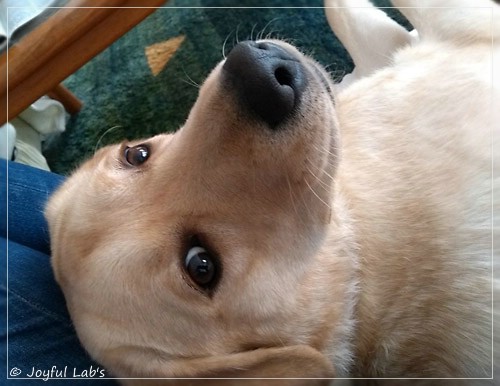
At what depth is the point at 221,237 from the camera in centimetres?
97

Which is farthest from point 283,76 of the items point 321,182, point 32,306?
point 32,306

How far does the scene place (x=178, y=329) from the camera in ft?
3.30

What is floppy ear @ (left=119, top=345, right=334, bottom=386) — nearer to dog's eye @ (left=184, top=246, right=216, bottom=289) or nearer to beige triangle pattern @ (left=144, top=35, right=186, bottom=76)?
dog's eye @ (left=184, top=246, right=216, bottom=289)

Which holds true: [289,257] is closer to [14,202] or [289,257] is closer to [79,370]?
[79,370]

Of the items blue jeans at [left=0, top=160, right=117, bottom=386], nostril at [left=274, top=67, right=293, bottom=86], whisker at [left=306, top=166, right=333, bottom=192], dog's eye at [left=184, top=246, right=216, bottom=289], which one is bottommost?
blue jeans at [left=0, top=160, right=117, bottom=386]

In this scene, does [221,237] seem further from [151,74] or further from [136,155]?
[151,74]

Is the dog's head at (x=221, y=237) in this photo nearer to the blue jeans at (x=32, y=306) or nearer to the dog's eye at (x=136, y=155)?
the dog's eye at (x=136, y=155)

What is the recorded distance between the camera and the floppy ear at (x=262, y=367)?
976 millimetres

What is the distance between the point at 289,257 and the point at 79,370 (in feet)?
1.89

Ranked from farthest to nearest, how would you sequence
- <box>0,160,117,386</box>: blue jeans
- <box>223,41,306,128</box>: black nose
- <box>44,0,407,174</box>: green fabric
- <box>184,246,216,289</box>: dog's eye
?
<box>44,0,407,174</box>: green fabric → <box>0,160,117,386</box>: blue jeans → <box>184,246,216,289</box>: dog's eye → <box>223,41,306,128</box>: black nose

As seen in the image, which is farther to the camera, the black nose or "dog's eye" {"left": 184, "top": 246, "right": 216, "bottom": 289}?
"dog's eye" {"left": 184, "top": 246, "right": 216, "bottom": 289}

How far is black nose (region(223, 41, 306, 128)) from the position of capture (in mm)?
860

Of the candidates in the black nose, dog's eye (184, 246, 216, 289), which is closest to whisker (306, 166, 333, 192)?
the black nose

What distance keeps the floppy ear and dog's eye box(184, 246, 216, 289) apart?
0.15 metres
